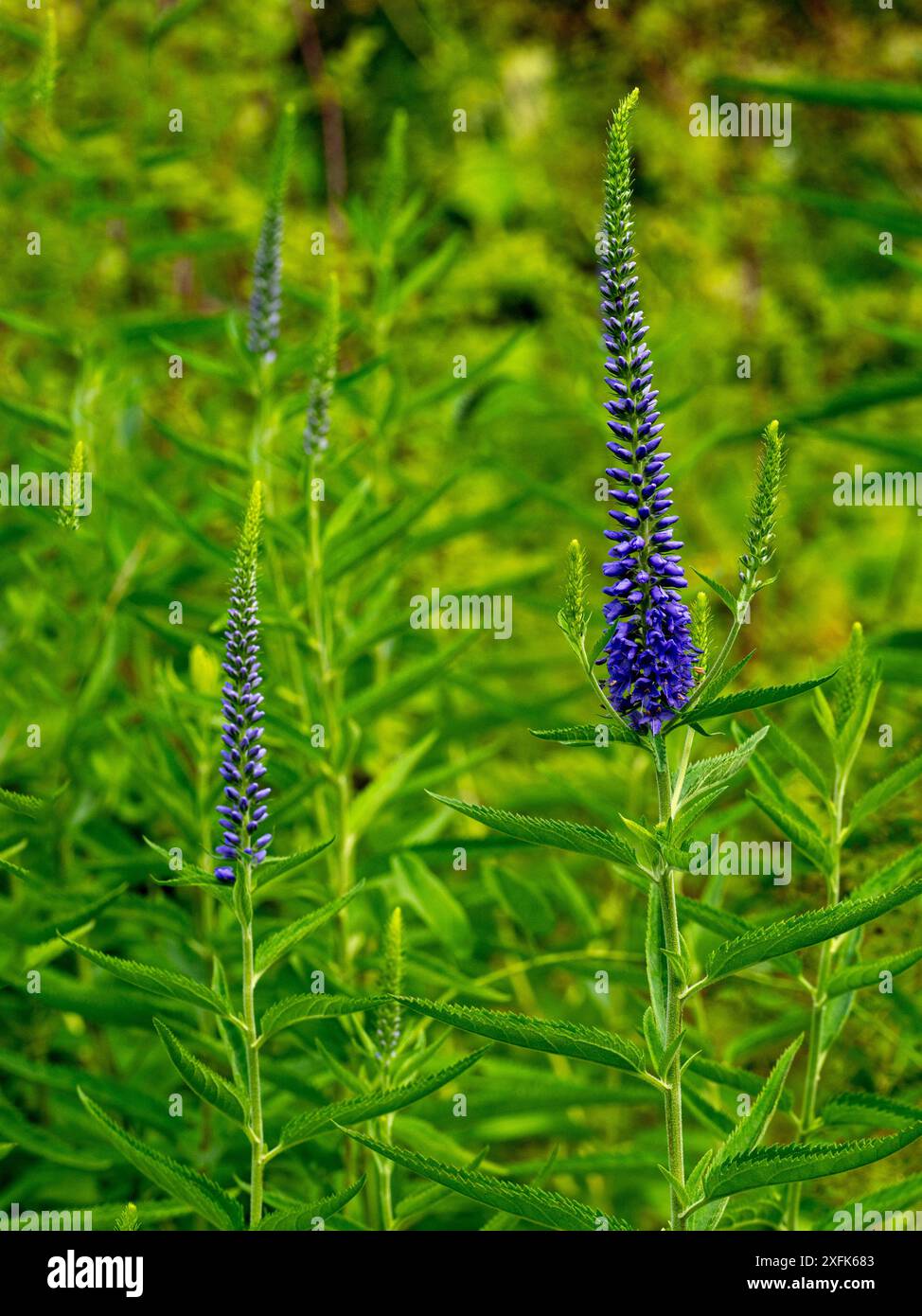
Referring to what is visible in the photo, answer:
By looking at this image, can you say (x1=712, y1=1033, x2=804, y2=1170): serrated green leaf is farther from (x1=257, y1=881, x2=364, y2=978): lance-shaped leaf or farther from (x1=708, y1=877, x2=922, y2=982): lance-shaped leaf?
(x1=257, y1=881, x2=364, y2=978): lance-shaped leaf

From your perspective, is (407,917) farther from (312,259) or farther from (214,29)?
(214,29)

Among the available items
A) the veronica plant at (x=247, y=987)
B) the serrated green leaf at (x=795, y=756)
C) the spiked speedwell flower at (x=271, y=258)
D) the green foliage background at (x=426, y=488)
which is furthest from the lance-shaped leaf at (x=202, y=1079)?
the spiked speedwell flower at (x=271, y=258)

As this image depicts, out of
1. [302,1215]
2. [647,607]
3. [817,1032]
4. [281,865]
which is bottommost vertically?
[302,1215]

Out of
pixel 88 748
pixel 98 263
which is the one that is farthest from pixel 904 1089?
pixel 98 263

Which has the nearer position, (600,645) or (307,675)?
(600,645)

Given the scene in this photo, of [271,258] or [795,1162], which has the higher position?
[271,258]

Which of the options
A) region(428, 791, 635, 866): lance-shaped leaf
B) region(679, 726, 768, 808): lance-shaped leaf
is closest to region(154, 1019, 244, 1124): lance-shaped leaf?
region(428, 791, 635, 866): lance-shaped leaf

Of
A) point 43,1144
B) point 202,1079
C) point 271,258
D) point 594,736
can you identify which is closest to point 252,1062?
point 202,1079

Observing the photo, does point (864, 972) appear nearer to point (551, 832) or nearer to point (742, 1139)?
point (742, 1139)
